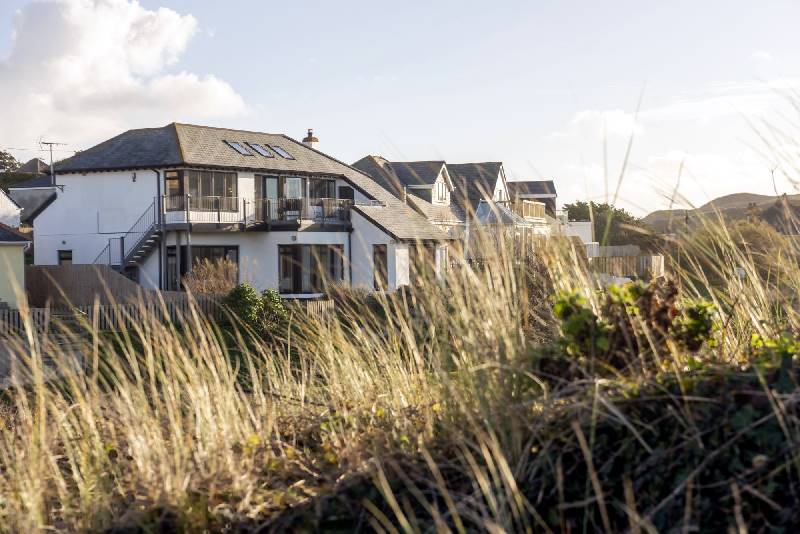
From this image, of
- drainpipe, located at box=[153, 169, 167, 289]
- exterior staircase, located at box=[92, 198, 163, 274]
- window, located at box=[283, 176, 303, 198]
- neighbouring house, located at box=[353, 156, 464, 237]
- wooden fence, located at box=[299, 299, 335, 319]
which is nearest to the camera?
wooden fence, located at box=[299, 299, 335, 319]

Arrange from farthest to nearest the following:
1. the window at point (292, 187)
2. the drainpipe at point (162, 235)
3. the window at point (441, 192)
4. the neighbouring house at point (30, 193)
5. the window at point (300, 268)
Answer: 1. the neighbouring house at point (30, 193)
2. the window at point (441, 192)
3. the window at point (292, 187)
4. the window at point (300, 268)
5. the drainpipe at point (162, 235)

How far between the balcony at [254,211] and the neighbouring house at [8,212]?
22.2 meters

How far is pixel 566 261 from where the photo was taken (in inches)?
207

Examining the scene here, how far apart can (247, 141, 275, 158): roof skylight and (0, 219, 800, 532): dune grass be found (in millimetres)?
33165

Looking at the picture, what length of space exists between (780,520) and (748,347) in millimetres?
1920

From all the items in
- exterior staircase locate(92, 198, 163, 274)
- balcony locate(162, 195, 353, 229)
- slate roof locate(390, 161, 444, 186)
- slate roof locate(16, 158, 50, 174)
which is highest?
slate roof locate(16, 158, 50, 174)

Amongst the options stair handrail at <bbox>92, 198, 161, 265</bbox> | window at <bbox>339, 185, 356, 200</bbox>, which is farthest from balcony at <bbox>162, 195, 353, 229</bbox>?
window at <bbox>339, 185, 356, 200</bbox>

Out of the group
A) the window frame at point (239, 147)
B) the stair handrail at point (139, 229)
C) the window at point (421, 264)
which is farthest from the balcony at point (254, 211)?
the window at point (421, 264)

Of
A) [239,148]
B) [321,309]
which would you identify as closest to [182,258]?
[239,148]

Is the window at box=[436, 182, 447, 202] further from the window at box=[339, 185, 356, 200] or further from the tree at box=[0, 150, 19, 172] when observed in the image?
the tree at box=[0, 150, 19, 172]

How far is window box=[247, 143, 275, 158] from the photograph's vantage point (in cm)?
3784

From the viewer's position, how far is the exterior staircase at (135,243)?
33.0m

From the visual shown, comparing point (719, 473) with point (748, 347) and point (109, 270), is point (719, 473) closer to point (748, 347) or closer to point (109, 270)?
point (748, 347)

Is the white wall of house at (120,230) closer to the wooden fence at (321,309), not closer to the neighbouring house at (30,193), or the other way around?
the wooden fence at (321,309)
